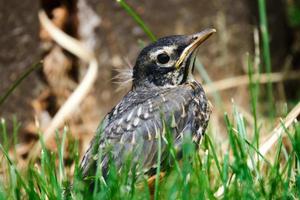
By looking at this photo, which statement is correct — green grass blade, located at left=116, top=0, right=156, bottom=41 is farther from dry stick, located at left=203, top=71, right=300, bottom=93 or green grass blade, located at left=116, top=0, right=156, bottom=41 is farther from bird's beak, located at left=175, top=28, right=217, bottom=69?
dry stick, located at left=203, top=71, right=300, bottom=93

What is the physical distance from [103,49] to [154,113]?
6.54 ft

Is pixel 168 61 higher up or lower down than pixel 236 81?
higher up

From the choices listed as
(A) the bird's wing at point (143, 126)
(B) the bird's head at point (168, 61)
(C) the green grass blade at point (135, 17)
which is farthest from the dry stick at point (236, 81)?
(A) the bird's wing at point (143, 126)

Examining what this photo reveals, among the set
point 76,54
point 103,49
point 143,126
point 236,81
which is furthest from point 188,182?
point 236,81

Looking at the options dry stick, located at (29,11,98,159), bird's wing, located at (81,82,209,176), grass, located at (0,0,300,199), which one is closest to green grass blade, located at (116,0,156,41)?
bird's wing, located at (81,82,209,176)

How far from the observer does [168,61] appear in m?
4.65

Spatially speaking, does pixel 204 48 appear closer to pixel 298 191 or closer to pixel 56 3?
pixel 56 3

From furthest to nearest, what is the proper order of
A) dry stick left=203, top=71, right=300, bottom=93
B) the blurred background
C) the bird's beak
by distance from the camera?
dry stick left=203, top=71, right=300, bottom=93 < the blurred background < the bird's beak

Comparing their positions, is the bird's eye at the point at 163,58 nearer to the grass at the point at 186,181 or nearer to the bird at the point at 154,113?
the bird at the point at 154,113

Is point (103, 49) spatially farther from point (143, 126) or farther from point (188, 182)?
point (188, 182)

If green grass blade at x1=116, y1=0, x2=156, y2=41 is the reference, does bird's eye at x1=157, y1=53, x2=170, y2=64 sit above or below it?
below

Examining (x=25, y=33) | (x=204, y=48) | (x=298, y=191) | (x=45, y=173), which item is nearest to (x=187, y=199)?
(x=298, y=191)

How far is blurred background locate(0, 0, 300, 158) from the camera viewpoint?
223 inches

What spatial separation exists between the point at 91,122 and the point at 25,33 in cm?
79
